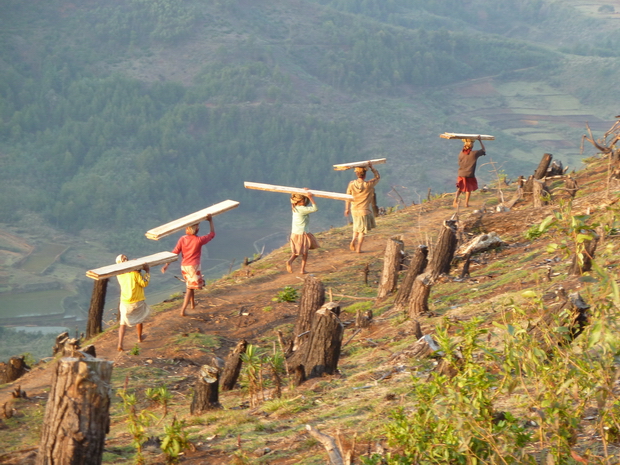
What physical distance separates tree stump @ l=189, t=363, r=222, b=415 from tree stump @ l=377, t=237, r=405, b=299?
4.16m

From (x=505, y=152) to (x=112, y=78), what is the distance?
127 ft

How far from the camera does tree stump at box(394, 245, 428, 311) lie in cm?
881

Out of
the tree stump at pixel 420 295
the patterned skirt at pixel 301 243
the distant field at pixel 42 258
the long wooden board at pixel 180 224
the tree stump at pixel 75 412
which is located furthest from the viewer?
the distant field at pixel 42 258

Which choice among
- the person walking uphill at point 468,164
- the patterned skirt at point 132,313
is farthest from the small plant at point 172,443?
the person walking uphill at point 468,164

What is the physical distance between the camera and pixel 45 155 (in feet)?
212

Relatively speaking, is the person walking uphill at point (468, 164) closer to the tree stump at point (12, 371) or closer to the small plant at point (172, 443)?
the tree stump at point (12, 371)

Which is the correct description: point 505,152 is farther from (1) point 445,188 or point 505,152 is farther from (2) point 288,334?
(2) point 288,334

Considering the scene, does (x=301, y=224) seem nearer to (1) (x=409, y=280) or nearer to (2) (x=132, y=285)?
(1) (x=409, y=280)

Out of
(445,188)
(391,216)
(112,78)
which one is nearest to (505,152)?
(445,188)

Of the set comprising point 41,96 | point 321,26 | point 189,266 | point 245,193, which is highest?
point 321,26

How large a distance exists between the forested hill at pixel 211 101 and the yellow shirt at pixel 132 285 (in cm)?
4738

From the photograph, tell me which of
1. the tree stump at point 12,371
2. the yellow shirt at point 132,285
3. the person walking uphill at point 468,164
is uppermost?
the person walking uphill at point 468,164

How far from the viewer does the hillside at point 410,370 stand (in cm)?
373

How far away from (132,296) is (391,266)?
346cm
